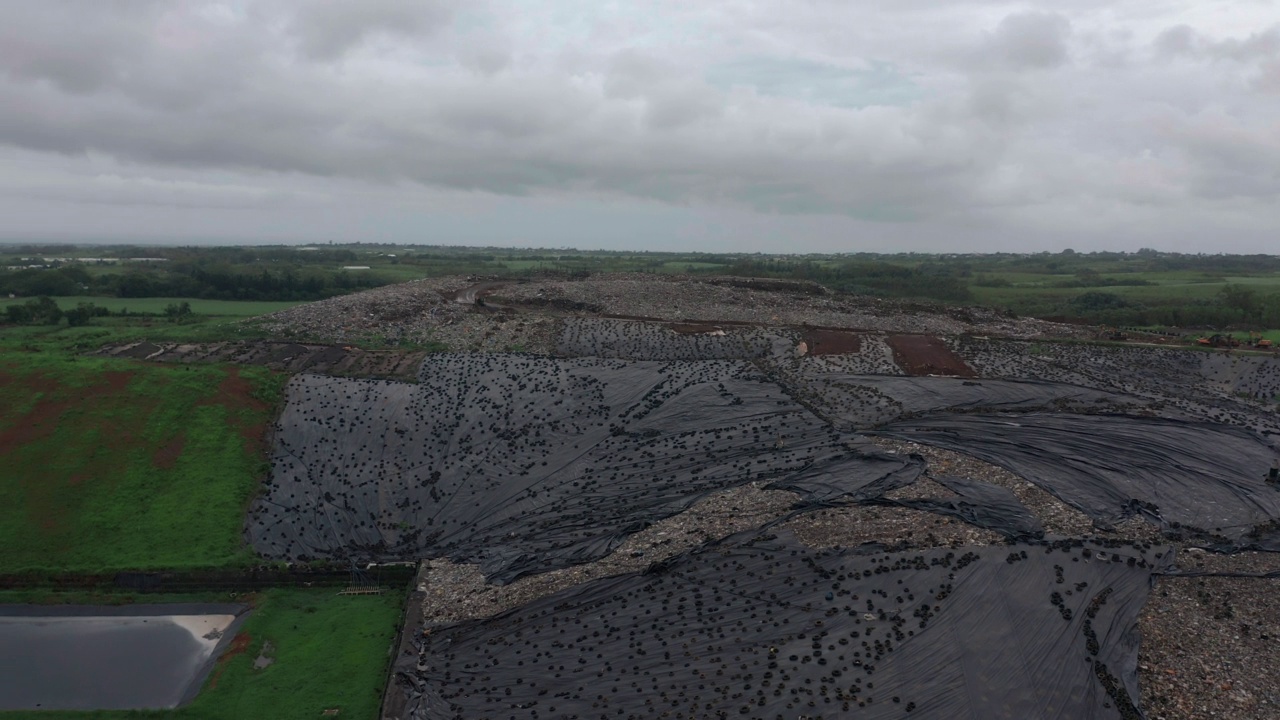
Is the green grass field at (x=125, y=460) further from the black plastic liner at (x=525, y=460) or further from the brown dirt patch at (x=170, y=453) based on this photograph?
the black plastic liner at (x=525, y=460)

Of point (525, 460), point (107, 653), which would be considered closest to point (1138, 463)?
point (525, 460)

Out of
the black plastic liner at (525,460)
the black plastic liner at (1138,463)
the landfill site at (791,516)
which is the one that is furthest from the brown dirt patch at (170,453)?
the black plastic liner at (1138,463)

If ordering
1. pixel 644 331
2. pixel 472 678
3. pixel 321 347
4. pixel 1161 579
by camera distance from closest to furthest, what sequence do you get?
pixel 472 678
pixel 1161 579
pixel 321 347
pixel 644 331

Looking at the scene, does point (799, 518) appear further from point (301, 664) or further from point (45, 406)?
point (45, 406)

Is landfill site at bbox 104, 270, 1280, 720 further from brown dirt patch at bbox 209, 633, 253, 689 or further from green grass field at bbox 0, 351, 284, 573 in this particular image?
brown dirt patch at bbox 209, 633, 253, 689

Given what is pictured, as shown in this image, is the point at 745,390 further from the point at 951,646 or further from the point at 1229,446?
the point at 1229,446

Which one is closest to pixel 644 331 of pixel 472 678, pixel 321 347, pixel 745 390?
pixel 745 390
